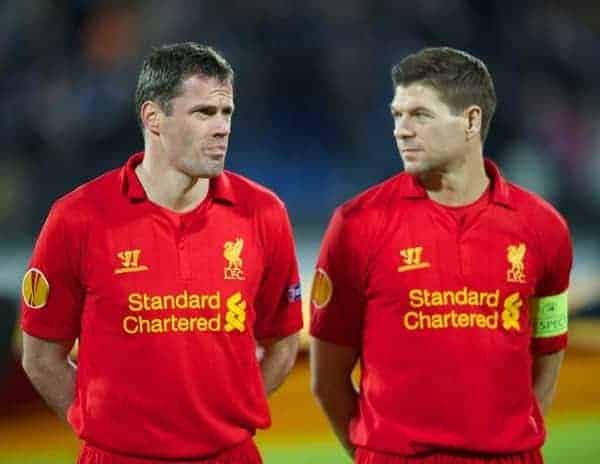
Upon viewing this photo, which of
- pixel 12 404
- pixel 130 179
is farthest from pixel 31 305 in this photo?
pixel 12 404

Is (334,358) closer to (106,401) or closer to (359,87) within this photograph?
(106,401)

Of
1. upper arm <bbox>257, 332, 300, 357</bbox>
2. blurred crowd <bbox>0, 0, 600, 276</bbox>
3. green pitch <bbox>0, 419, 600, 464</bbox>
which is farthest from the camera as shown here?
blurred crowd <bbox>0, 0, 600, 276</bbox>

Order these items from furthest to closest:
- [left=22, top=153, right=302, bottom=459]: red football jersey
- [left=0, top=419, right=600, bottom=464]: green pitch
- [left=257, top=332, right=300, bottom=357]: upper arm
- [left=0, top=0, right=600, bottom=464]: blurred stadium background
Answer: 1. [left=0, top=0, right=600, bottom=464]: blurred stadium background
2. [left=0, top=419, right=600, bottom=464]: green pitch
3. [left=257, top=332, right=300, bottom=357]: upper arm
4. [left=22, top=153, right=302, bottom=459]: red football jersey

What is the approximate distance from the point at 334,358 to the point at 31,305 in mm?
750

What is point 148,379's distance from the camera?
2922 mm

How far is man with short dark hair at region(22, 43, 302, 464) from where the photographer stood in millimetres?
2926

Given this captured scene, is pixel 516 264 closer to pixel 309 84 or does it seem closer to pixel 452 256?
pixel 452 256

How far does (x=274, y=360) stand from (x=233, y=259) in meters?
0.39

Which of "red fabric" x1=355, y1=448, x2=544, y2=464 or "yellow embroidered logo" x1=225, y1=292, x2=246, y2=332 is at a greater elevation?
"yellow embroidered logo" x1=225, y1=292, x2=246, y2=332

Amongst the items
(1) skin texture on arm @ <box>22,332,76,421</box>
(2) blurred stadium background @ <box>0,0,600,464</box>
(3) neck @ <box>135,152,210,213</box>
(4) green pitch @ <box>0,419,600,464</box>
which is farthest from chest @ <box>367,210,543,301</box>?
(2) blurred stadium background @ <box>0,0,600,464</box>

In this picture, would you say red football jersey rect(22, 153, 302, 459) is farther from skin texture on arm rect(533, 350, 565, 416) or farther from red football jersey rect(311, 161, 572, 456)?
skin texture on arm rect(533, 350, 565, 416)

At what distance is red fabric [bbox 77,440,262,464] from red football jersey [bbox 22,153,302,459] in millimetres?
21

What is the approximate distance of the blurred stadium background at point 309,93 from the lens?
657 cm

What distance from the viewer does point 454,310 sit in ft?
9.87
